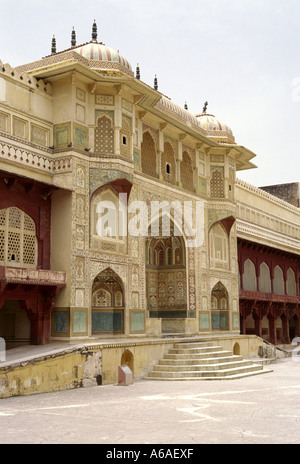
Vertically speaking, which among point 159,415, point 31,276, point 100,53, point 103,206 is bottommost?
point 159,415

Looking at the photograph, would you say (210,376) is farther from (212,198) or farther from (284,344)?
(284,344)

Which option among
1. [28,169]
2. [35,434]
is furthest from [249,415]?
[28,169]

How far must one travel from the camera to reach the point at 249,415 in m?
8.34

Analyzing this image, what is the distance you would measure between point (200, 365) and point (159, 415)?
20.7 feet

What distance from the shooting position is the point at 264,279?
2650 centimetres

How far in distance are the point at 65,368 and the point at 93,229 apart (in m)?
3.87

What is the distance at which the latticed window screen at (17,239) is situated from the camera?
1271cm

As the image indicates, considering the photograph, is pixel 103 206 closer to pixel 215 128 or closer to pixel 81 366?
pixel 81 366

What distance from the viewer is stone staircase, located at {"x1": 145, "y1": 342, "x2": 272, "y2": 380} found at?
550 inches

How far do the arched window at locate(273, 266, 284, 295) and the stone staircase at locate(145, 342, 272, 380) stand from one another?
11874 mm

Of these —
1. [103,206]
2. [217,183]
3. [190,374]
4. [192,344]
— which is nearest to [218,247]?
[217,183]

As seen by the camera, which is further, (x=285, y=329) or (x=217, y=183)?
(x=285, y=329)

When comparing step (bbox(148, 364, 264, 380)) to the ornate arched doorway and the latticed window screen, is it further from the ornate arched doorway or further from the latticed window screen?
the ornate arched doorway

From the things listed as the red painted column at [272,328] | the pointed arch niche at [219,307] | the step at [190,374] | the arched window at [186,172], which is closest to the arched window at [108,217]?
the step at [190,374]
